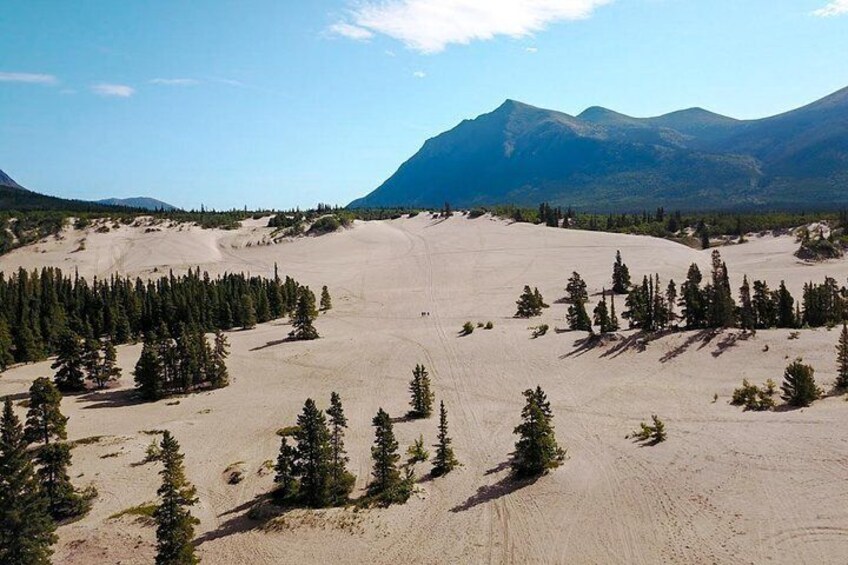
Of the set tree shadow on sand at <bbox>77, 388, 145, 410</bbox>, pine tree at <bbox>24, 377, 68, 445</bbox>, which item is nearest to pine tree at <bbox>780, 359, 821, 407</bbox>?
pine tree at <bbox>24, 377, 68, 445</bbox>

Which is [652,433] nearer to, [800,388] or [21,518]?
[800,388]

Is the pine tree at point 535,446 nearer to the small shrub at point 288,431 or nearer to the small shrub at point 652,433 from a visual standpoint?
the small shrub at point 652,433

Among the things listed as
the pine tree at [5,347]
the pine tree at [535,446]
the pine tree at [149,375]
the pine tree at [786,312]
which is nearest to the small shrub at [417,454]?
the pine tree at [535,446]

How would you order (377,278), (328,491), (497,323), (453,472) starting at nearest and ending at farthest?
(328,491) → (453,472) → (497,323) → (377,278)

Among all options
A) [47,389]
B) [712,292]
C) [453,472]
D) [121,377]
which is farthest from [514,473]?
[121,377]

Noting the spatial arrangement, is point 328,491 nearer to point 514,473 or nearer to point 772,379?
point 514,473

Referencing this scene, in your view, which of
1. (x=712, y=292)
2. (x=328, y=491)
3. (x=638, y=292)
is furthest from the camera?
(x=638, y=292)

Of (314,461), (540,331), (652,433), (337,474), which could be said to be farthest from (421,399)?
(540,331)
